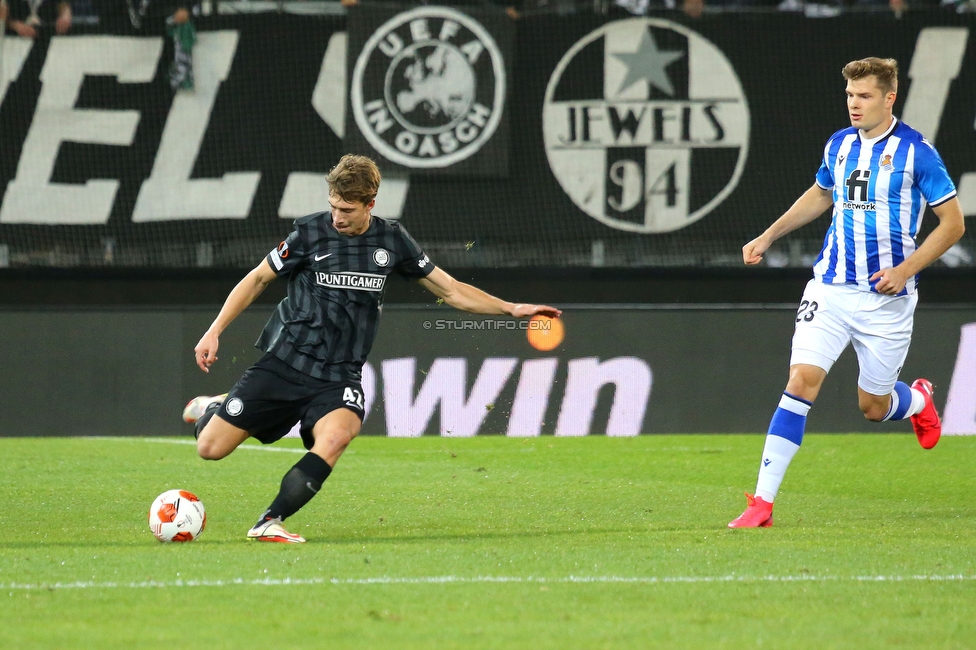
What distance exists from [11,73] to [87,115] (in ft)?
2.52

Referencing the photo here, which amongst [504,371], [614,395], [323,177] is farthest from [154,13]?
[614,395]

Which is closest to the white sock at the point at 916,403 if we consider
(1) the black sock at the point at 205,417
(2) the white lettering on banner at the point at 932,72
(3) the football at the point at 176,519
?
(1) the black sock at the point at 205,417

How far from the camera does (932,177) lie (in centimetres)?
591

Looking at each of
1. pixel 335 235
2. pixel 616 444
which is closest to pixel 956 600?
pixel 335 235

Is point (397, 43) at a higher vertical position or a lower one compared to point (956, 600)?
higher

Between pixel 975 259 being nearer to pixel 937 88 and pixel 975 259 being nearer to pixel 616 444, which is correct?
pixel 937 88

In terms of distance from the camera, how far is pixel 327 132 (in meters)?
12.6

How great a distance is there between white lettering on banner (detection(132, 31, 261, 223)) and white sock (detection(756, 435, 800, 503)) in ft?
24.6

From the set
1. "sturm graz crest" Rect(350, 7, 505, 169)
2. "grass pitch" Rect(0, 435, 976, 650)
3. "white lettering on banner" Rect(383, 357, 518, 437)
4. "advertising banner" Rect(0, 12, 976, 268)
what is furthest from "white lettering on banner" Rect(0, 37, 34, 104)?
"grass pitch" Rect(0, 435, 976, 650)

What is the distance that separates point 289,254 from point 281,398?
2.01ft

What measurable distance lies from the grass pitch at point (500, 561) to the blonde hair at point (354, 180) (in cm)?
141

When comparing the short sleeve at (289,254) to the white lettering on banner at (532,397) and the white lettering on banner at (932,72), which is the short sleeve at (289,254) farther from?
the white lettering on banner at (932,72)

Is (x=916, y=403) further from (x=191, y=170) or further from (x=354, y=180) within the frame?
(x=191, y=170)

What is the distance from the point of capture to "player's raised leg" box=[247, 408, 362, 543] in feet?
17.5
